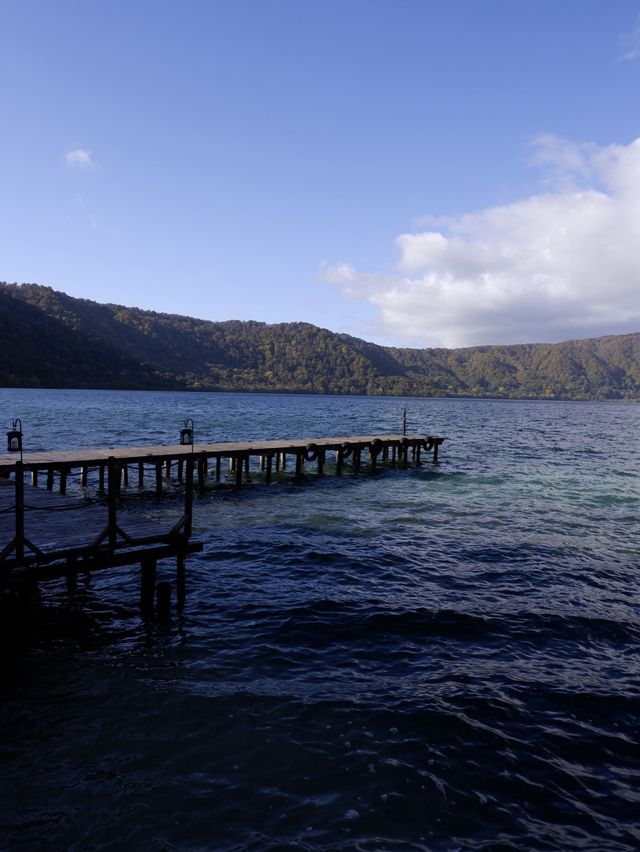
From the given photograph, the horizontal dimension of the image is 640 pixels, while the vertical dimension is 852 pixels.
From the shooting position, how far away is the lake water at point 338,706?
7.00 metres

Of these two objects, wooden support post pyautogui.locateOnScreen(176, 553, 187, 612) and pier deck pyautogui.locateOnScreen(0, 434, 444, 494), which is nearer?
wooden support post pyautogui.locateOnScreen(176, 553, 187, 612)

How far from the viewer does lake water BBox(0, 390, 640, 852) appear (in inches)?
276

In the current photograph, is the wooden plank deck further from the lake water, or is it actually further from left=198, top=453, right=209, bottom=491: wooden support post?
the lake water

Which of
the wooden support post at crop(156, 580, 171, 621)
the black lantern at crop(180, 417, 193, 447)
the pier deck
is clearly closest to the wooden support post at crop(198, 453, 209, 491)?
the pier deck

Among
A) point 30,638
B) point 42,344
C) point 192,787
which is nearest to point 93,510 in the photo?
point 30,638

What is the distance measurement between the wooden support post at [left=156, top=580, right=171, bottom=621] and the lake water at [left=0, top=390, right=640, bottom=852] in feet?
1.12

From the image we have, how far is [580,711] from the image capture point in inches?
381

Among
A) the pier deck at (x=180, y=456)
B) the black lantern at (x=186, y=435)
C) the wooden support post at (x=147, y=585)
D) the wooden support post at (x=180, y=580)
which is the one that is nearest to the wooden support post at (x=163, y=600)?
the wooden support post at (x=147, y=585)

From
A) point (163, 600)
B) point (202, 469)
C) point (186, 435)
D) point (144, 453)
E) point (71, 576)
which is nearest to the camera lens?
point (163, 600)

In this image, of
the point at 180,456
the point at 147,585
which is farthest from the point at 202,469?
the point at 147,585

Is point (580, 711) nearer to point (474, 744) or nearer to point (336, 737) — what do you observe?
point (474, 744)

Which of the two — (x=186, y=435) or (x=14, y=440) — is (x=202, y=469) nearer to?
(x=186, y=435)

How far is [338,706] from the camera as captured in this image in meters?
9.45

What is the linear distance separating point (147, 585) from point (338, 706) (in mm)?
5662
